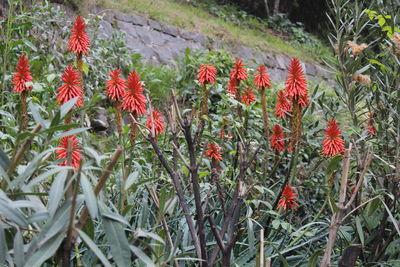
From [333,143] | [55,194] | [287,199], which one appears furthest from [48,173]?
[333,143]

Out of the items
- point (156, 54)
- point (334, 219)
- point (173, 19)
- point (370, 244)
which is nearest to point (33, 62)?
point (370, 244)

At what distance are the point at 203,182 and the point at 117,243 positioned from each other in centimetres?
151

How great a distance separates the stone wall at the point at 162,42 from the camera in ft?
24.0

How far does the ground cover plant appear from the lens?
81 cm

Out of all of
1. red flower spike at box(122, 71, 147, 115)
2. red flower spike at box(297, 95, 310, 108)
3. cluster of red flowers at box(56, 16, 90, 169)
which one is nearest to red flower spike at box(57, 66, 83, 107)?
cluster of red flowers at box(56, 16, 90, 169)

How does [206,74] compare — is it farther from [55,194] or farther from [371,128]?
[55,194]

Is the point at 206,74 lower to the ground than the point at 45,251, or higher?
lower

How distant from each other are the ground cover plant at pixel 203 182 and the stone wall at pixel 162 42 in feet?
12.1

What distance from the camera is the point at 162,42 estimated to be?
7.95 metres

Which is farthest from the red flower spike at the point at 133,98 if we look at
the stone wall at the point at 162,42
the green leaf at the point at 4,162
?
the stone wall at the point at 162,42

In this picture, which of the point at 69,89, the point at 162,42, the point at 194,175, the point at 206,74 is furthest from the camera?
the point at 162,42

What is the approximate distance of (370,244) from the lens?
71.9 inches

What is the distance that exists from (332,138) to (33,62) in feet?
8.39

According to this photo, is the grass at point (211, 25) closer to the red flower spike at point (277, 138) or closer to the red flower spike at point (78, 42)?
the red flower spike at point (78, 42)
